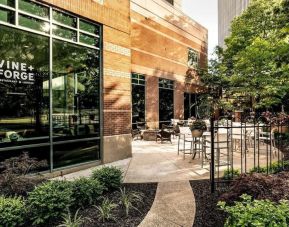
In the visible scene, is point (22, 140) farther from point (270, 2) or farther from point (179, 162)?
point (270, 2)

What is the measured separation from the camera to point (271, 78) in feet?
52.1

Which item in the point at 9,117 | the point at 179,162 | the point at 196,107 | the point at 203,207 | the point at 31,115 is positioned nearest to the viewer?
the point at 203,207

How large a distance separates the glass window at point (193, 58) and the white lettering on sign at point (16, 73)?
1743 centimetres

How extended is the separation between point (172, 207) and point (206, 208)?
59 centimetres

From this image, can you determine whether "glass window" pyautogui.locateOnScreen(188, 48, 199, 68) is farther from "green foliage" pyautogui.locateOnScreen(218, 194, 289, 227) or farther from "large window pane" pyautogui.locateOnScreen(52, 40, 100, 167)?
"green foliage" pyautogui.locateOnScreen(218, 194, 289, 227)

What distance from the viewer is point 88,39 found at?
8180mm

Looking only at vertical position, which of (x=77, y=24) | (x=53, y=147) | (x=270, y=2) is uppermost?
(x=270, y=2)

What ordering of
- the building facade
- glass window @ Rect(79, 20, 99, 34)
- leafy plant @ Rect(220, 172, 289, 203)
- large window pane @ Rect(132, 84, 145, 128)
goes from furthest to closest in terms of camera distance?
large window pane @ Rect(132, 84, 145, 128) → glass window @ Rect(79, 20, 99, 34) → the building facade → leafy plant @ Rect(220, 172, 289, 203)

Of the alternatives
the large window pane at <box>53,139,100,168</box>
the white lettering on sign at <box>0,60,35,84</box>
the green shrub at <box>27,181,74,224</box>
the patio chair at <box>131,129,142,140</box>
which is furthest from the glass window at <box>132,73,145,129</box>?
the green shrub at <box>27,181,74,224</box>

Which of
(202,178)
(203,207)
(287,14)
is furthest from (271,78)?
(203,207)

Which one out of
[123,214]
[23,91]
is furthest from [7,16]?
[123,214]

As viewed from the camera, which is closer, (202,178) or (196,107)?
(202,178)

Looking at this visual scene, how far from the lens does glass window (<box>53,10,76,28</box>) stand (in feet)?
23.8

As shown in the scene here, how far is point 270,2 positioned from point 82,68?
16.8 meters
